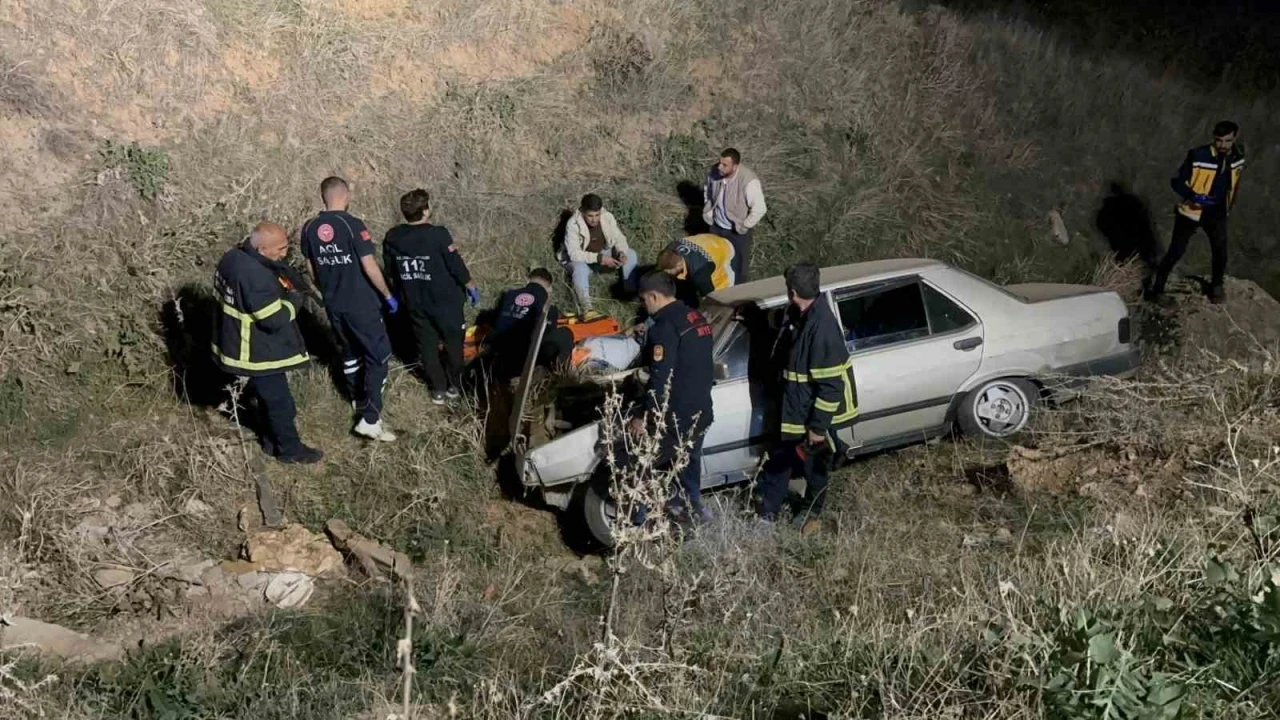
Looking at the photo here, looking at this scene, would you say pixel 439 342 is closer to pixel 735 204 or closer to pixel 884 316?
pixel 735 204

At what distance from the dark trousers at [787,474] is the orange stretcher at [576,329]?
1.91 metres

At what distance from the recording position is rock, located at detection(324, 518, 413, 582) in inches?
218

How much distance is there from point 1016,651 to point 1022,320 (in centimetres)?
357

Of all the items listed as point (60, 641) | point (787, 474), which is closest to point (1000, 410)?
point (787, 474)

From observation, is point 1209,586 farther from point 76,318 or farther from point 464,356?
point 76,318

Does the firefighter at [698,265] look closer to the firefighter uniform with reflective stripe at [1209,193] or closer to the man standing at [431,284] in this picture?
the man standing at [431,284]

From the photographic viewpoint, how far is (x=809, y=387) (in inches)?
216

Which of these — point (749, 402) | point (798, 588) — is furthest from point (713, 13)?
point (798, 588)

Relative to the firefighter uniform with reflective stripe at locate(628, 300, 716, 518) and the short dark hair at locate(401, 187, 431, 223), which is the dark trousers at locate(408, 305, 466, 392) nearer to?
the short dark hair at locate(401, 187, 431, 223)

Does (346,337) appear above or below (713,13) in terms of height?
below

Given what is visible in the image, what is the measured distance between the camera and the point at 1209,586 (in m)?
3.67

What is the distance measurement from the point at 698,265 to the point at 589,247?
1.28 m

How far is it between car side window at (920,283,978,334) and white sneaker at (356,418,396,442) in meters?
3.63

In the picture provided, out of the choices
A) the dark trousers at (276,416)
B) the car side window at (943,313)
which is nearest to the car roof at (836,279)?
the car side window at (943,313)
